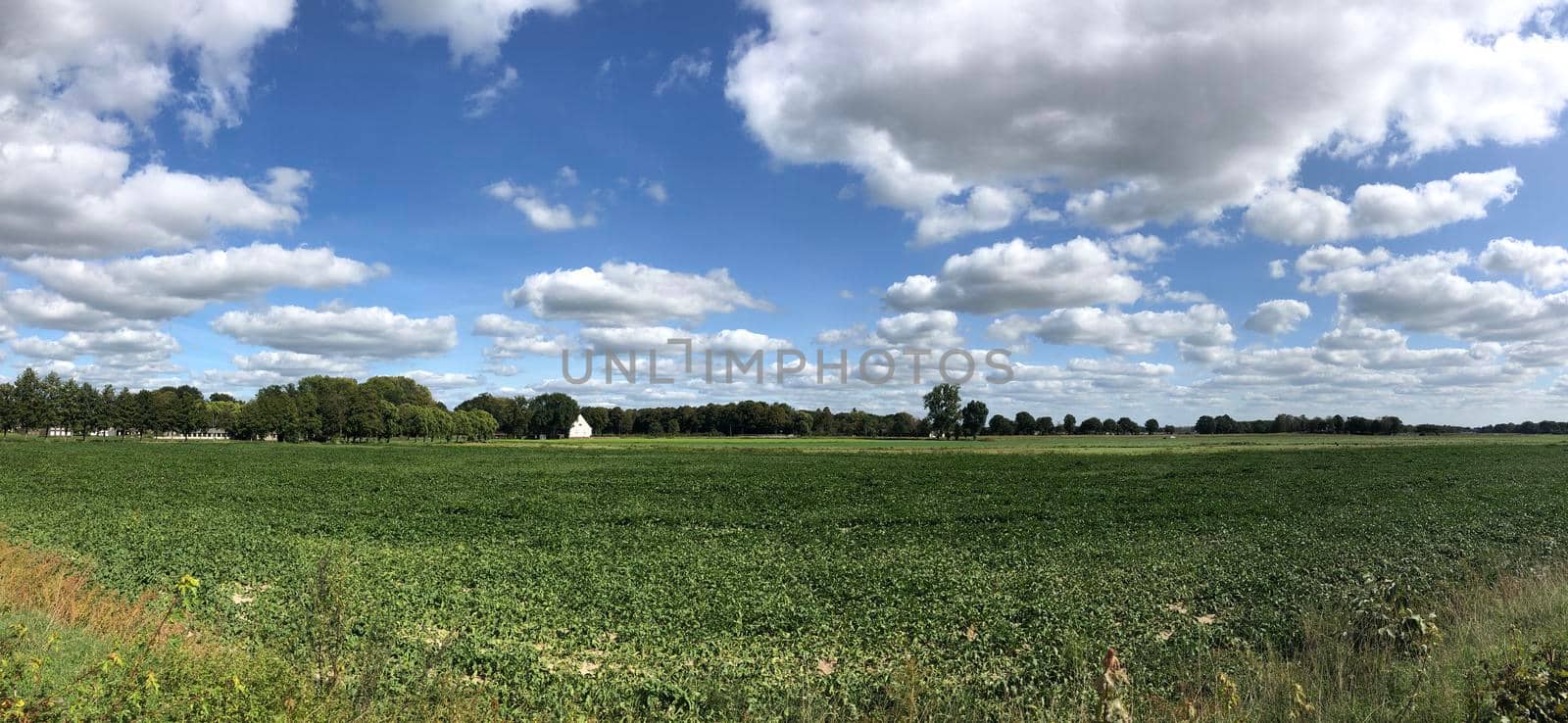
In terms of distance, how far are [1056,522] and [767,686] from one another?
20.6 meters

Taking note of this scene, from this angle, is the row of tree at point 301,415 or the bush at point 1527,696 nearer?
the bush at point 1527,696

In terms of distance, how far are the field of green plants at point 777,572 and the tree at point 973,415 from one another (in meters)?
137

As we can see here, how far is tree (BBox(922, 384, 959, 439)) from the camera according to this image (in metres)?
174

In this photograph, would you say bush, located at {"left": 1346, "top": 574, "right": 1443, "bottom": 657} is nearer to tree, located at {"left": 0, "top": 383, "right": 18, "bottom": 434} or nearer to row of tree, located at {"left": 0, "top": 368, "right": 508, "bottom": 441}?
row of tree, located at {"left": 0, "top": 368, "right": 508, "bottom": 441}

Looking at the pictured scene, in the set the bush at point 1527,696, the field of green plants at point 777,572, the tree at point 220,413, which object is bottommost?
Answer: the field of green plants at point 777,572

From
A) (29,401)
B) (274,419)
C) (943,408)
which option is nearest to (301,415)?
(274,419)

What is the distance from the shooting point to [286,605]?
12875 mm

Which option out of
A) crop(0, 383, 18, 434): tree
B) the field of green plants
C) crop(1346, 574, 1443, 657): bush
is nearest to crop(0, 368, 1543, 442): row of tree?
crop(0, 383, 18, 434): tree

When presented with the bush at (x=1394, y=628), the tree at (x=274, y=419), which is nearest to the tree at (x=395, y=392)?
the tree at (x=274, y=419)

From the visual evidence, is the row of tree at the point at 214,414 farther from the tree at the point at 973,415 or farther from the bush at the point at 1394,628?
the bush at the point at 1394,628

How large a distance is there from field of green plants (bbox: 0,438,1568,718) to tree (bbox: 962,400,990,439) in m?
137

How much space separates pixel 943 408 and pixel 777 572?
6366 inches

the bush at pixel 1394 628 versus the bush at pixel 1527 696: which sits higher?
the bush at pixel 1527 696

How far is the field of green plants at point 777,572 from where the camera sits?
32.5 feet
